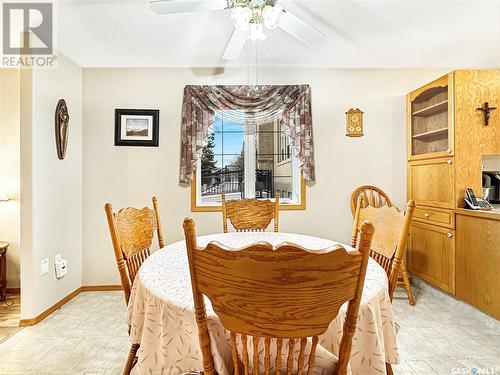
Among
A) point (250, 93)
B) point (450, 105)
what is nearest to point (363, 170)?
point (450, 105)

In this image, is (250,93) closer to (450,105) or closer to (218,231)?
(218,231)

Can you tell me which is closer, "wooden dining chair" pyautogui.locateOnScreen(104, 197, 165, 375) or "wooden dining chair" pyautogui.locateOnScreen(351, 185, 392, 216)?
"wooden dining chair" pyautogui.locateOnScreen(104, 197, 165, 375)

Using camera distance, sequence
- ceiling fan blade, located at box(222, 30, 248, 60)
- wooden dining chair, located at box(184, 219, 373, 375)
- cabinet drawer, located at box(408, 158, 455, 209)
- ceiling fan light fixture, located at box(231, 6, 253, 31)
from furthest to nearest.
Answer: cabinet drawer, located at box(408, 158, 455, 209) < ceiling fan blade, located at box(222, 30, 248, 60) < ceiling fan light fixture, located at box(231, 6, 253, 31) < wooden dining chair, located at box(184, 219, 373, 375)

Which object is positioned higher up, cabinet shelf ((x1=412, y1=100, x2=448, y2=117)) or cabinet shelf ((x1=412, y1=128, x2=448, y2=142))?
cabinet shelf ((x1=412, y1=100, x2=448, y2=117))

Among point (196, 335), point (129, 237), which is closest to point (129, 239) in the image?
point (129, 237)

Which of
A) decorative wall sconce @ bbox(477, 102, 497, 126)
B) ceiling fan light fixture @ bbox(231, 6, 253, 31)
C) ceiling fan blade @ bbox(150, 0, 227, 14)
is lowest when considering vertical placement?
decorative wall sconce @ bbox(477, 102, 497, 126)

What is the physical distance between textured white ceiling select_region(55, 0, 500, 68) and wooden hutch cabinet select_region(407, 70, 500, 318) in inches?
15.9

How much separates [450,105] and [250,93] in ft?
6.15

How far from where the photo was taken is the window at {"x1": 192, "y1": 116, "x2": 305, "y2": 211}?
354 centimetres

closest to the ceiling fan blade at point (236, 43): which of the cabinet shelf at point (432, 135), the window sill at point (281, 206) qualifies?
the window sill at point (281, 206)

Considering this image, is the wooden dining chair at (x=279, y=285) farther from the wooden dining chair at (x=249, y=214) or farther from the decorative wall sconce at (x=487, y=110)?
the decorative wall sconce at (x=487, y=110)

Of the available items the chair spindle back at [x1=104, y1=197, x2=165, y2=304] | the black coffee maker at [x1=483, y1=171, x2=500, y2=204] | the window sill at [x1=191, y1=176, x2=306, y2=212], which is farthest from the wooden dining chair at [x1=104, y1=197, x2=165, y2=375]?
the black coffee maker at [x1=483, y1=171, x2=500, y2=204]

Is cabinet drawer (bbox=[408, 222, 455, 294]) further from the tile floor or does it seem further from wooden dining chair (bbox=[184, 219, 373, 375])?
wooden dining chair (bbox=[184, 219, 373, 375])

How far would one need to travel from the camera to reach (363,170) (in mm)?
3492
